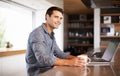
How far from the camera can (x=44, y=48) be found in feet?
5.84

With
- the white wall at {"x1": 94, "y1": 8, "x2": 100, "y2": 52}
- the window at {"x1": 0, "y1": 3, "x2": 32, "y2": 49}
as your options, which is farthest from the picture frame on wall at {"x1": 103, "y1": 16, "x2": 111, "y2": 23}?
the window at {"x1": 0, "y1": 3, "x2": 32, "y2": 49}

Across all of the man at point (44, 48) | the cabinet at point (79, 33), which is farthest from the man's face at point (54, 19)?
the cabinet at point (79, 33)

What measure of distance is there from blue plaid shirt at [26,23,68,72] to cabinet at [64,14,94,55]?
7.12 meters

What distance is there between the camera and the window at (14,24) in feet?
13.4

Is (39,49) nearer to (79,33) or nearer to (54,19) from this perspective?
(54,19)

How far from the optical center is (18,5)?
421 cm

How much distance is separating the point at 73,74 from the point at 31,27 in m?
3.71

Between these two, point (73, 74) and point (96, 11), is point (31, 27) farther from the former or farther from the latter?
point (73, 74)

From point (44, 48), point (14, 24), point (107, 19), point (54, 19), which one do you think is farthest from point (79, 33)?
point (44, 48)

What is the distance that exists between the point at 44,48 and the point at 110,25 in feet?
18.1

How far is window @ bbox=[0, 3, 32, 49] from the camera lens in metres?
4.08

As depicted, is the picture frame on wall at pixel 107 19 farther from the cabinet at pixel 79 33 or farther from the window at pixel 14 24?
the window at pixel 14 24

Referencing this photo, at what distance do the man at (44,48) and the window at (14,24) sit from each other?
80.9 inches

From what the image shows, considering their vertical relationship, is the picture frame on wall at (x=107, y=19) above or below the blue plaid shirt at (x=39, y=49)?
above
